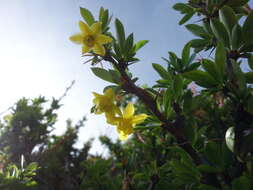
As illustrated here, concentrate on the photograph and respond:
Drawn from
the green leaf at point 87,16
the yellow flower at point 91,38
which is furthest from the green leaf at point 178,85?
the green leaf at point 87,16

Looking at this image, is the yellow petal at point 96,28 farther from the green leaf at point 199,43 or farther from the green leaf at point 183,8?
the green leaf at point 183,8

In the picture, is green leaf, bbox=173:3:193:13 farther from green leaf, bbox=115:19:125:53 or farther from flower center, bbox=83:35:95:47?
flower center, bbox=83:35:95:47

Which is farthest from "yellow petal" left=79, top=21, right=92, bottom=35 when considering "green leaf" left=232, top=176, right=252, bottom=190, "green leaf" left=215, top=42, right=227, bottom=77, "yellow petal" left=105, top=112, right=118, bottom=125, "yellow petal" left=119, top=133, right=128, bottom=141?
"green leaf" left=232, top=176, right=252, bottom=190

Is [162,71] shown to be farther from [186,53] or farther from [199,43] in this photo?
[199,43]

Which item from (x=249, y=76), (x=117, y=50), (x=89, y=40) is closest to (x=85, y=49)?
(x=89, y=40)

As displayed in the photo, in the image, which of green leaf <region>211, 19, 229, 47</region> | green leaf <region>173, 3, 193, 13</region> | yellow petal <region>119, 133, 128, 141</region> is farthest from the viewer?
green leaf <region>173, 3, 193, 13</region>

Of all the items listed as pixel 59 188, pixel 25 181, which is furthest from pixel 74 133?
pixel 25 181

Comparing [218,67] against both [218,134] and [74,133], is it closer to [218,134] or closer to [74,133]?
[218,134]
